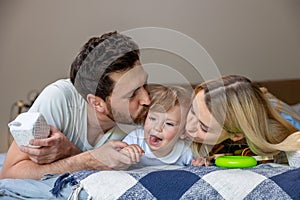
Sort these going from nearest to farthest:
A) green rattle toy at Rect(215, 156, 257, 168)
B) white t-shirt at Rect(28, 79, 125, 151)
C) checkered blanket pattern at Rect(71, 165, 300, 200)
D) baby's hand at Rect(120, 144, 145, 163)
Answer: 1. checkered blanket pattern at Rect(71, 165, 300, 200)
2. green rattle toy at Rect(215, 156, 257, 168)
3. baby's hand at Rect(120, 144, 145, 163)
4. white t-shirt at Rect(28, 79, 125, 151)

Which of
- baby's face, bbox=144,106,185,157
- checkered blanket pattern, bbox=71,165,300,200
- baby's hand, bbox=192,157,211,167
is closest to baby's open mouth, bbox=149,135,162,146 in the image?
baby's face, bbox=144,106,185,157

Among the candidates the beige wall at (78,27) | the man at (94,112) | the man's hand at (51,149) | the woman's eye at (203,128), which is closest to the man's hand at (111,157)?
the man at (94,112)

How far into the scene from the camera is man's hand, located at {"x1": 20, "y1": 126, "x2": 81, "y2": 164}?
4.61ft

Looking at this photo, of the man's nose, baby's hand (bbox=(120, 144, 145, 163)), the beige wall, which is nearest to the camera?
baby's hand (bbox=(120, 144, 145, 163))

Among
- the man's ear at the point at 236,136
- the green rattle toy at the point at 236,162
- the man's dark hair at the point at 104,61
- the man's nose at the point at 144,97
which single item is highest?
A: the man's dark hair at the point at 104,61

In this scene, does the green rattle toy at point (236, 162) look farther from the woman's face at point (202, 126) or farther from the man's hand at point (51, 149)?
the man's hand at point (51, 149)

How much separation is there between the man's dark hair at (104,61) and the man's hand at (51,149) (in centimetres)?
17

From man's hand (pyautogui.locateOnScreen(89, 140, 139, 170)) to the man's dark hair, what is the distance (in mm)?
170

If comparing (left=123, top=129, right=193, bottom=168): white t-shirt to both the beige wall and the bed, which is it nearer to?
the bed

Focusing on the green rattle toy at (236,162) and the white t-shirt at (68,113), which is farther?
the white t-shirt at (68,113)

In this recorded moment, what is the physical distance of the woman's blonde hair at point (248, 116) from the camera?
1.33 meters

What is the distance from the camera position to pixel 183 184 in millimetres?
1035

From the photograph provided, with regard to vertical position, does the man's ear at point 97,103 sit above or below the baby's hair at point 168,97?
below

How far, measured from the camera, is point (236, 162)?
123 centimetres
